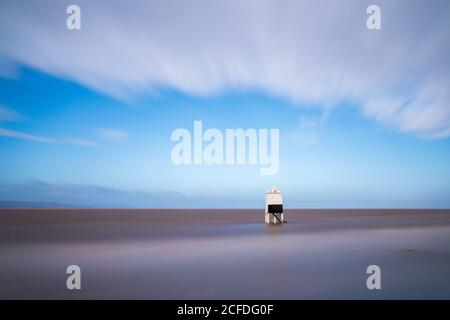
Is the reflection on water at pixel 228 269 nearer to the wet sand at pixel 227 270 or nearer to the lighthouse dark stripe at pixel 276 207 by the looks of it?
the wet sand at pixel 227 270

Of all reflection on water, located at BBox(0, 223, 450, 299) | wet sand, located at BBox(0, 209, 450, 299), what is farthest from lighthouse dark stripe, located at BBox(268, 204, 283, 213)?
reflection on water, located at BBox(0, 223, 450, 299)

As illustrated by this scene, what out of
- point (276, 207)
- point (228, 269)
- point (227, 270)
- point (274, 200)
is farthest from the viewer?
point (276, 207)

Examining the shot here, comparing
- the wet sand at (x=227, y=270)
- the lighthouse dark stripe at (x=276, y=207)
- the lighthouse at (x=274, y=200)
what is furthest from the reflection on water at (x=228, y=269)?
the lighthouse dark stripe at (x=276, y=207)

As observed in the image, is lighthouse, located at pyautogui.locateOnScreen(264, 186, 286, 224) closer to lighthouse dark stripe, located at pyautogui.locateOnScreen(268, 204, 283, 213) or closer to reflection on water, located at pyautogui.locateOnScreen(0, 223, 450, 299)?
lighthouse dark stripe, located at pyautogui.locateOnScreen(268, 204, 283, 213)

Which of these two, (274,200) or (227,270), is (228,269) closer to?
(227,270)

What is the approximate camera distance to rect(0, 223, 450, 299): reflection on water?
7289 millimetres

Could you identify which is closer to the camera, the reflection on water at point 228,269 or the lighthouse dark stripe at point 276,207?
the reflection on water at point 228,269

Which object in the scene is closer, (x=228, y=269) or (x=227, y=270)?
(x=227, y=270)

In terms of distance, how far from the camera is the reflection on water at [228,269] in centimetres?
729

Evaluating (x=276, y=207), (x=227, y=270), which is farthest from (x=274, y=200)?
(x=227, y=270)

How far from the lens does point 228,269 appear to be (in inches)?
376

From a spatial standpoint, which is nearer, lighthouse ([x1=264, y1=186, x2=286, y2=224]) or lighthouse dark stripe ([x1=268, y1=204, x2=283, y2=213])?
lighthouse ([x1=264, y1=186, x2=286, y2=224])

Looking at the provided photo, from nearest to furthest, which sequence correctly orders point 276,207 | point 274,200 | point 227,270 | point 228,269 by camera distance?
point 227,270 < point 228,269 < point 274,200 < point 276,207

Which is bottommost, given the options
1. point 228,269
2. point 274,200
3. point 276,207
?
point 228,269
